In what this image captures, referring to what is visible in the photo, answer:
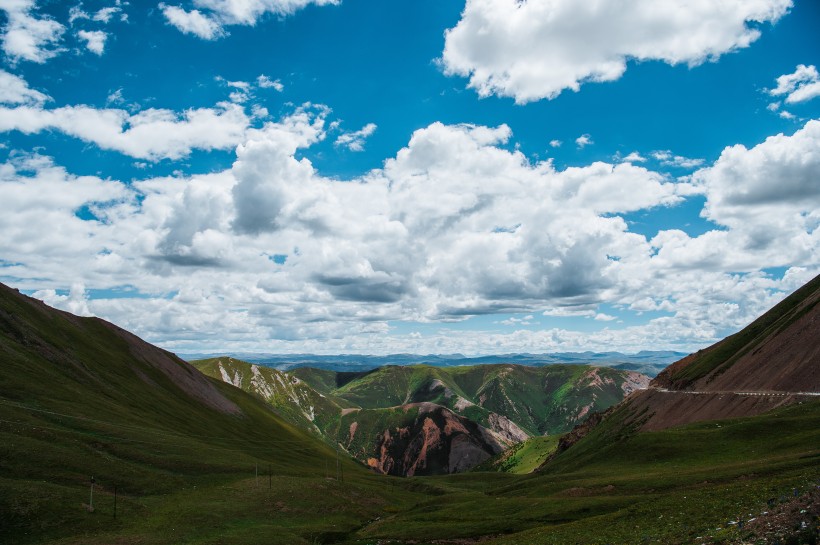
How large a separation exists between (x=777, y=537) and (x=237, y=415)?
587 feet

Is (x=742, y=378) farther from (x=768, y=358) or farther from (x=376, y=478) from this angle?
(x=376, y=478)

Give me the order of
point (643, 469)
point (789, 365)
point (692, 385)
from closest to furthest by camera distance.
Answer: point (643, 469)
point (789, 365)
point (692, 385)

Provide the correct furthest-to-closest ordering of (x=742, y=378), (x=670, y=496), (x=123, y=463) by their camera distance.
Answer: (x=742, y=378) → (x=123, y=463) → (x=670, y=496)

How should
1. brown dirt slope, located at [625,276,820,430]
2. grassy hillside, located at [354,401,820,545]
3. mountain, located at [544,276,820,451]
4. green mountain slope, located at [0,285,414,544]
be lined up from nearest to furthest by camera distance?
grassy hillside, located at [354,401,820,545]
green mountain slope, located at [0,285,414,544]
brown dirt slope, located at [625,276,820,430]
mountain, located at [544,276,820,451]

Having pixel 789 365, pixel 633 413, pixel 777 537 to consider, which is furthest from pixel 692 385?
pixel 777 537

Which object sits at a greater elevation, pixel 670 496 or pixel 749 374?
pixel 749 374

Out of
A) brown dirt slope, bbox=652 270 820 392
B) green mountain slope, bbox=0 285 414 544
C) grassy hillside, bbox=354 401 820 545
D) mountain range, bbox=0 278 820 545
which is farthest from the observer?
brown dirt slope, bbox=652 270 820 392

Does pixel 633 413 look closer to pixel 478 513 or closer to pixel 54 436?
pixel 478 513

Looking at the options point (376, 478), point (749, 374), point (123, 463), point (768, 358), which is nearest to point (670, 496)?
point (123, 463)

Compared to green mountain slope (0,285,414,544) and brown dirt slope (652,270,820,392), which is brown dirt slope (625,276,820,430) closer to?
brown dirt slope (652,270,820,392)

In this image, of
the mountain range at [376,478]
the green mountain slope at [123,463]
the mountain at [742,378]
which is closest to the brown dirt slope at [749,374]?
the mountain at [742,378]

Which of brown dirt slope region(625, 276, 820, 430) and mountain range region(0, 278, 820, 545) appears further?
brown dirt slope region(625, 276, 820, 430)

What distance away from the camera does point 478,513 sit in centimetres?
7212

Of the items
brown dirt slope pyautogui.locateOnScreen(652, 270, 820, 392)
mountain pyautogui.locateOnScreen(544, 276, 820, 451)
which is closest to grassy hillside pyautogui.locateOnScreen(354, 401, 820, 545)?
mountain pyautogui.locateOnScreen(544, 276, 820, 451)
